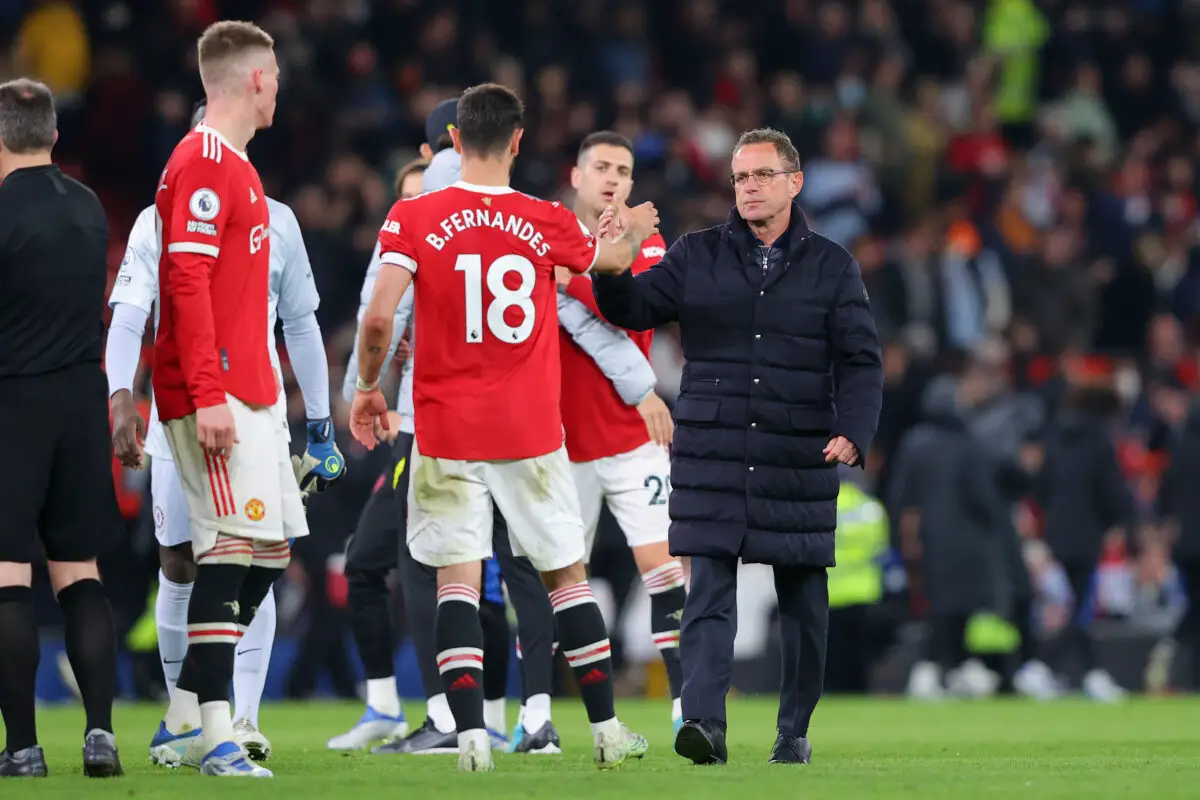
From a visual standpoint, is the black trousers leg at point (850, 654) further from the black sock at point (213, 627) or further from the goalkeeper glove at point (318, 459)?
the black sock at point (213, 627)

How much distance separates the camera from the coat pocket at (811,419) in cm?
770

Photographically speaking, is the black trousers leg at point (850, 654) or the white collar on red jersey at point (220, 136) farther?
the black trousers leg at point (850, 654)

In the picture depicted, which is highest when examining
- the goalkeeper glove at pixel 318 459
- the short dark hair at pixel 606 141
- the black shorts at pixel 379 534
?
the short dark hair at pixel 606 141

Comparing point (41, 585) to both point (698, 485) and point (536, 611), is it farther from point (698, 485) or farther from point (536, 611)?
point (698, 485)

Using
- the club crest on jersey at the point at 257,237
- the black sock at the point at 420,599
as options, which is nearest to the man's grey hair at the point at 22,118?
the club crest on jersey at the point at 257,237

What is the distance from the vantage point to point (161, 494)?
8.03 m

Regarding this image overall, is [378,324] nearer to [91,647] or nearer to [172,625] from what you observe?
[91,647]

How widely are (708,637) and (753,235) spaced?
5.24 ft

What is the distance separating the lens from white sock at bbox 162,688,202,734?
7980 millimetres

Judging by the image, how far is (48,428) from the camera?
7207mm

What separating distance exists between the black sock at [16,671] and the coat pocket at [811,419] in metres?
2.91

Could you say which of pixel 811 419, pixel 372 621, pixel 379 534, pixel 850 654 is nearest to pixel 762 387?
pixel 811 419

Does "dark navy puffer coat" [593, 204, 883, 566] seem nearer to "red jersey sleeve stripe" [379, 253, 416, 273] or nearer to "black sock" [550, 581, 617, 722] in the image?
"black sock" [550, 581, 617, 722]

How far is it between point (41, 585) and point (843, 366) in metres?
8.59
